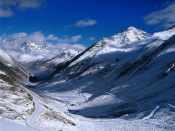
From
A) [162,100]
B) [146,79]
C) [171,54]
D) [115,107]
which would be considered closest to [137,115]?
[162,100]

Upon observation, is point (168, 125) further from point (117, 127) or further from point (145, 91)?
point (145, 91)

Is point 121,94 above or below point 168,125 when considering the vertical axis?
above

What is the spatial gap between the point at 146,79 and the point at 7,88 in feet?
186

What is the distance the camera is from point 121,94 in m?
101

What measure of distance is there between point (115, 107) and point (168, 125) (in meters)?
34.2

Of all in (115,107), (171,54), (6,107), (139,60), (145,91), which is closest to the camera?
(6,107)

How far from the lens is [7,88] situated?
204 feet

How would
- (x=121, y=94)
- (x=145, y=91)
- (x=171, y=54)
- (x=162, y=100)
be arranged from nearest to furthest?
(x=162, y=100) → (x=145, y=91) → (x=121, y=94) → (x=171, y=54)

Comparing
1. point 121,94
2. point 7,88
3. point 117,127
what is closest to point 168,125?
point 117,127

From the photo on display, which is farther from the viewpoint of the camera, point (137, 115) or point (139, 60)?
point (139, 60)

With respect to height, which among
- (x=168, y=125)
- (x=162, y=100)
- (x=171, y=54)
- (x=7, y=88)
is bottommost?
(x=168, y=125)

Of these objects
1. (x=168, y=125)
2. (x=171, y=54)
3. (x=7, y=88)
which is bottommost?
(x=168, y=125)

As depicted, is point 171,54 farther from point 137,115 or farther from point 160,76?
point 137,115

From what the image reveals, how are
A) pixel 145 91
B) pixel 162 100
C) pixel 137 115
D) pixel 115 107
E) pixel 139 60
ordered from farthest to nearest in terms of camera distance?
pixel 139 60, pixel 145 91, pixel 115 107, pixel 162 100, pixel 137 115
